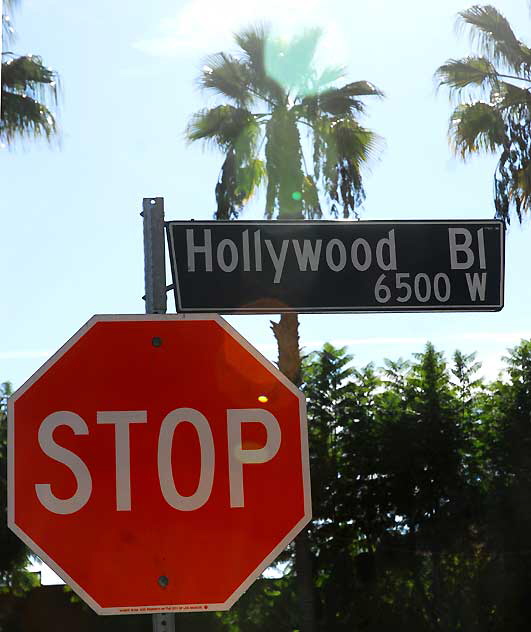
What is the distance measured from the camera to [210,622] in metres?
20.8

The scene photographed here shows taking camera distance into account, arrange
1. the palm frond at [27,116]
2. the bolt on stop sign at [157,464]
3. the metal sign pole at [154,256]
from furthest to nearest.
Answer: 1. the palm frond at [27,116]
2. the metal sign pole at [154,256]
3. the bolt on stop sign at [157,464]

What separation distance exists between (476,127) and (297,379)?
17.3 ft

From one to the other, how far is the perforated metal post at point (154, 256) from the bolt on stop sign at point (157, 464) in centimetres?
24

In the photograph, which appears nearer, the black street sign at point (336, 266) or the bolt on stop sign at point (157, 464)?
the bolt on stop sign at point (157, 464)

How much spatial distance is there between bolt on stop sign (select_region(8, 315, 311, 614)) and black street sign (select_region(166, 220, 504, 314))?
1.13 ft

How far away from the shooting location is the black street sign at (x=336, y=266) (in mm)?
2977

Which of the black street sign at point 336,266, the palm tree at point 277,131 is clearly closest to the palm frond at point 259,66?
the palm tree at point 277,131

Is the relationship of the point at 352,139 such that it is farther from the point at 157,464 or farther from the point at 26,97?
the point at 157,464

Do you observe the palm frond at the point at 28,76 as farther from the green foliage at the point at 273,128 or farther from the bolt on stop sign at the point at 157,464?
the bolt on stop sign at the point at 157,464

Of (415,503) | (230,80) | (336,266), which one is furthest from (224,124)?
(336,266)

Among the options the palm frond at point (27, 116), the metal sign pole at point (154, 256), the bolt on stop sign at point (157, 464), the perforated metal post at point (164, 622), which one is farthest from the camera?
the palm frond at point (27, 116)

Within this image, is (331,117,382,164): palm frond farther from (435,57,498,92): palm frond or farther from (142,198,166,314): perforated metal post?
(142,198,166,314): perforated metal post

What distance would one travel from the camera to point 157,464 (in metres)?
2.49

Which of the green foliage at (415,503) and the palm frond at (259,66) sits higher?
the palm frond at (259,66)
